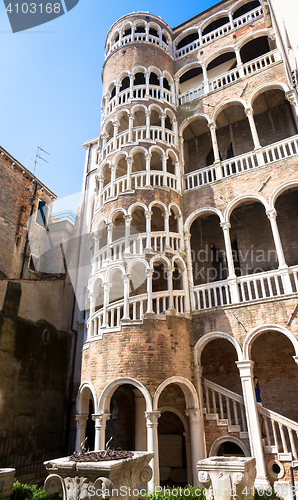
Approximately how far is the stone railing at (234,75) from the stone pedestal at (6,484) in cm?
1697

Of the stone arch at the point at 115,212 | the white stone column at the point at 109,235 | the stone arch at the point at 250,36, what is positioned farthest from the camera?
the stone arch at the point at 250,36

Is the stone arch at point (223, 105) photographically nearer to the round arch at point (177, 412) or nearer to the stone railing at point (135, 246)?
the stone railing at point (135, 246)

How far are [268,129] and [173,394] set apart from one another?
41.8 ft

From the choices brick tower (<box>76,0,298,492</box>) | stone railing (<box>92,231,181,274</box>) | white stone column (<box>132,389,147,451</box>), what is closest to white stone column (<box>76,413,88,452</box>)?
brick tower (<box>76,0,298,492</box>)

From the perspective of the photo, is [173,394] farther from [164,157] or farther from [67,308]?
[164,157]

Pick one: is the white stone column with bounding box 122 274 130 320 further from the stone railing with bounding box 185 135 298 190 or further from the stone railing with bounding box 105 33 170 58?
the stone railing with bounding box 105 33 170 58

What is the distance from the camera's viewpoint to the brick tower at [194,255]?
11.2m

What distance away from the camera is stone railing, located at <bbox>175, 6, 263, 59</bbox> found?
1758 cm

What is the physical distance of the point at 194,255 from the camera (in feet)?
52.9

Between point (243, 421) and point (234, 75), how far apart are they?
15.2 meters

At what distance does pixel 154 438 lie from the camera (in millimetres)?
10328

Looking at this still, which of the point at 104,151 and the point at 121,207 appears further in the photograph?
the point at 104,151

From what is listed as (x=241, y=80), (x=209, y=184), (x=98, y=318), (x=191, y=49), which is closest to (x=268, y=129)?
(x=241, y=80)

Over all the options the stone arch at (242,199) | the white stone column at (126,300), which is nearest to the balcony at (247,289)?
the white stone column at (126,300)
